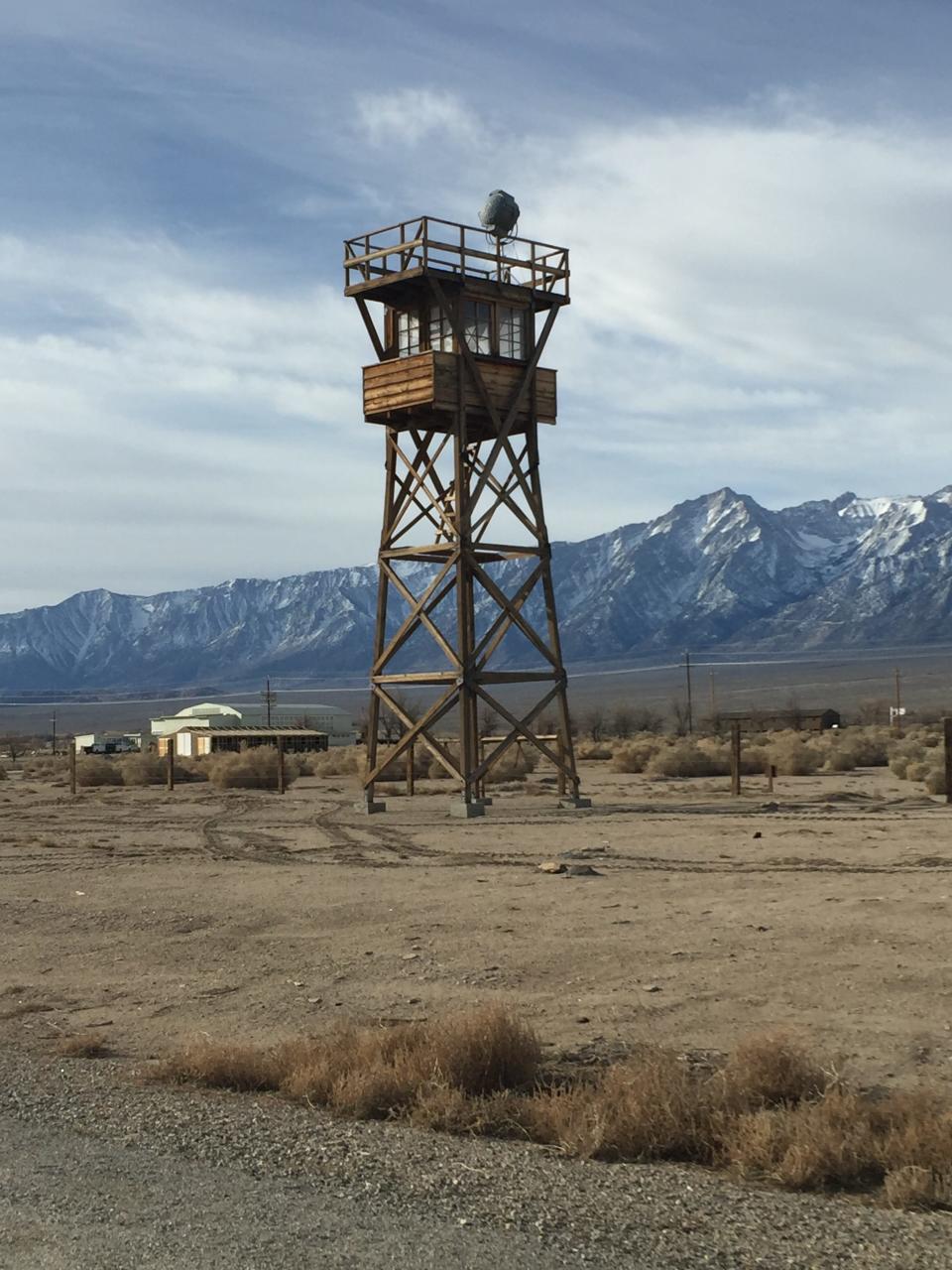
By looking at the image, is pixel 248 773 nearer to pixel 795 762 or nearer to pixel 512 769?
pixel 512 769

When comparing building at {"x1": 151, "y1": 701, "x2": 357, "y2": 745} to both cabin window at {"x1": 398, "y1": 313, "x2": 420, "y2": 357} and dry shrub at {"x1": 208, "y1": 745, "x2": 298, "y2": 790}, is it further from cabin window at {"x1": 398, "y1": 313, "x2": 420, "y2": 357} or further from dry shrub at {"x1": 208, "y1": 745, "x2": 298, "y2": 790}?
cabin window at {"x1": 398, "y1": 313, "x2": 420, "y2": 357}

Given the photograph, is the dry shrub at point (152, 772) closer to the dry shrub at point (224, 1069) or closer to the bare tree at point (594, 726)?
the bare tree at point (594, 726)

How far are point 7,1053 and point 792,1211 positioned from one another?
587 centimetres

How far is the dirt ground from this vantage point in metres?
11.6

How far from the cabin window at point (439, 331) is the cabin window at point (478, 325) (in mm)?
356

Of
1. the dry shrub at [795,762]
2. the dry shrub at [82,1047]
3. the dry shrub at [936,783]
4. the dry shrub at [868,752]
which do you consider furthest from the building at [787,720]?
the dry shrub at [82,1047]

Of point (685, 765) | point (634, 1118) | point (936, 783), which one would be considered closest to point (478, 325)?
point (936, 783)

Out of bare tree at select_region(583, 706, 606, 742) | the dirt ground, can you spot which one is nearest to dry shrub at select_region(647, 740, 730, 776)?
the dirt ground

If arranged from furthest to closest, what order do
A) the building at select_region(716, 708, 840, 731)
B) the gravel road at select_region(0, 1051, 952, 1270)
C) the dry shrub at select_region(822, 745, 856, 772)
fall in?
the building at select_region(716, 708, 840, 731)
the dry shrub at select_region(822, 745, 856, 772)
the gravel road at select_region(0, 1051, 952, 1270)

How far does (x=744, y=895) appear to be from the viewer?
17688mm

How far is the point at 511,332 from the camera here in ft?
108

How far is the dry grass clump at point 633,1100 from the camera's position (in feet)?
25.9

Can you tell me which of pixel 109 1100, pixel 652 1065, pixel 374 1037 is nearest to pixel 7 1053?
pixel 109 1100

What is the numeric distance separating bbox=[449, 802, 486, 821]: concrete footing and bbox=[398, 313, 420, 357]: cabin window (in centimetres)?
929
